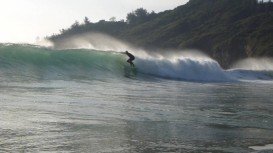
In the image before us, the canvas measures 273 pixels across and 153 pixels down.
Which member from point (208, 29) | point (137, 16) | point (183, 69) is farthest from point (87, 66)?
point (137, 16)

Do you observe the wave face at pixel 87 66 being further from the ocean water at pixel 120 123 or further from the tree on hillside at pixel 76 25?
the tree on hillside at pixel 76 25

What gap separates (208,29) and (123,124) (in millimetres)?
111899

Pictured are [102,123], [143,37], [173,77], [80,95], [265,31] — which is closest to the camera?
[102,123]

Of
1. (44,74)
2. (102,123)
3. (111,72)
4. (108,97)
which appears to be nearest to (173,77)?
(111,72)

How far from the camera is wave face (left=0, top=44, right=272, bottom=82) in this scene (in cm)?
2153

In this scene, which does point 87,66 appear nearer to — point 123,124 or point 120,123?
point 120,123

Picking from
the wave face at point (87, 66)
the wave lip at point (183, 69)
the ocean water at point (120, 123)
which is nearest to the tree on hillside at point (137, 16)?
the wave face at point (87, 66)

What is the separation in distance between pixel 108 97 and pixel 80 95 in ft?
2.76

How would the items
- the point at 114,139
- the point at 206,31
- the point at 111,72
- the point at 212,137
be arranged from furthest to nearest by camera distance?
the point at 206,31
the point at 111,72
the point at 212,137
the point at 114,139

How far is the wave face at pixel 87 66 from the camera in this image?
21.5 metres

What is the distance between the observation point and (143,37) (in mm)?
135250

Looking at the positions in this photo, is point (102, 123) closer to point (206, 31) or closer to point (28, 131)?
point (28, 131)

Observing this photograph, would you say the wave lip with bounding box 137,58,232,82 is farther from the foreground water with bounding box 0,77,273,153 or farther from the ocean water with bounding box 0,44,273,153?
the foreground water with bounding box 0,77,273,153

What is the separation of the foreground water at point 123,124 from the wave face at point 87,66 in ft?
21.3
